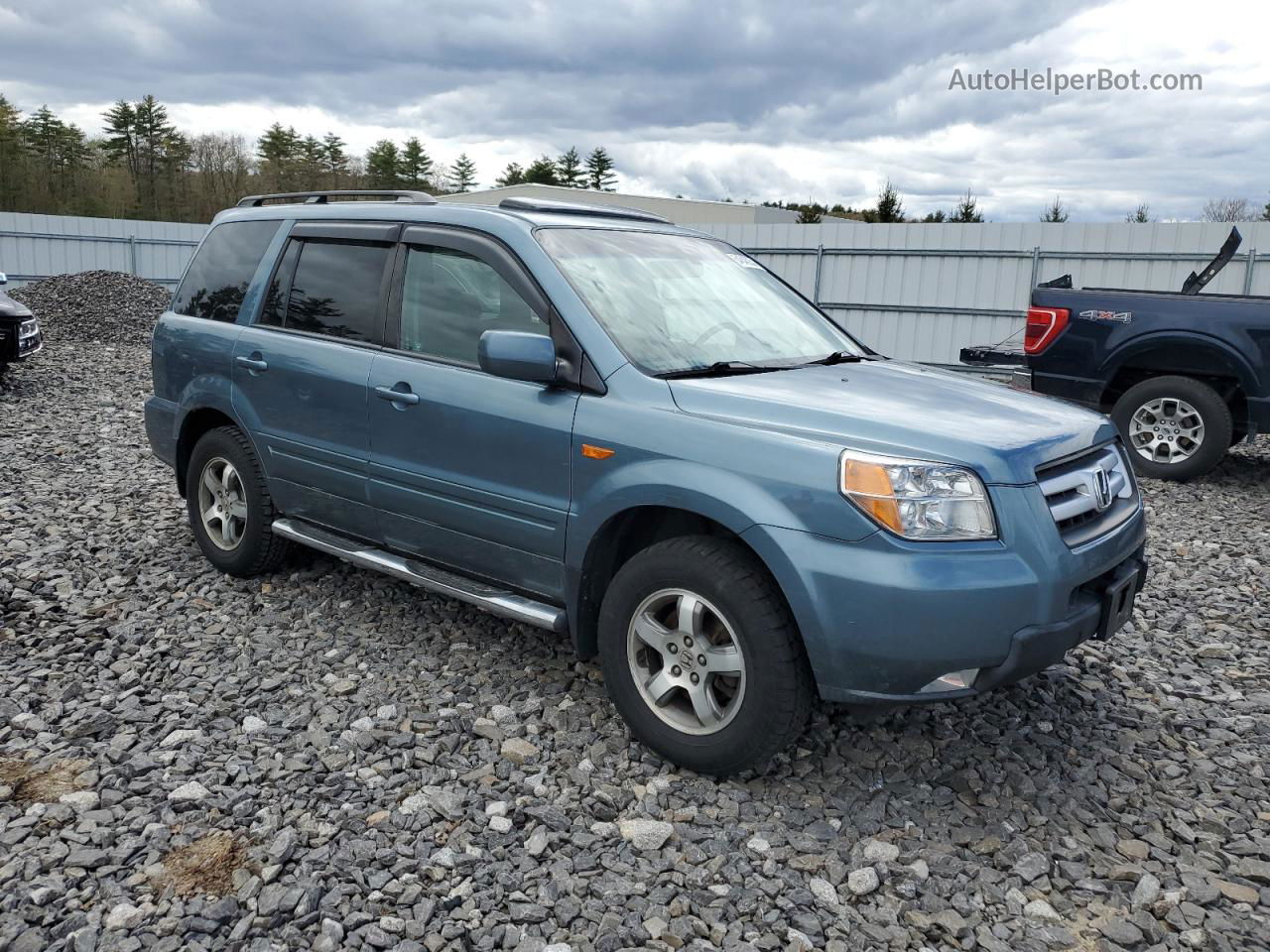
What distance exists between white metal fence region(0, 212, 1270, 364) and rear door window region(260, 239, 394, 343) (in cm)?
1198

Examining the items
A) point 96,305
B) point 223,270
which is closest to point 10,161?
point 96,305

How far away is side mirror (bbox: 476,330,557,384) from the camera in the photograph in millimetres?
3361

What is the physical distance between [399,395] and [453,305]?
1.40 ft

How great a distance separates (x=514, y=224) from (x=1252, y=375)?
652cm

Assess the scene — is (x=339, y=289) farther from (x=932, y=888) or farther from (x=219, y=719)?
(x=932, y=888)

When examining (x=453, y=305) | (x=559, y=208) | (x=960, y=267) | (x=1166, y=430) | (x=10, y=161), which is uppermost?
(x=10, y=161)

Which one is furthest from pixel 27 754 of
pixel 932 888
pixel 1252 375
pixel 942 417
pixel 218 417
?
pixel 1252 375

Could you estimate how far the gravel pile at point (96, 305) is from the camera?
1784 centimetres

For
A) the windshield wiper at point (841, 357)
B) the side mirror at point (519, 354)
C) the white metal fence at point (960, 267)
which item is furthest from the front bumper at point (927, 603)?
the white metal fence at point (960, 267)

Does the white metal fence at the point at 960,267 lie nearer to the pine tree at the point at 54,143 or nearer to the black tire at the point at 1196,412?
the black tire at the point at 1196,412

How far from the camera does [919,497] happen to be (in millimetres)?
2838

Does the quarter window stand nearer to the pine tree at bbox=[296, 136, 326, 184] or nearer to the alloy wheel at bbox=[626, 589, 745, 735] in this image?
the alloy wheel at bbox=[626, 589, 745, 735]

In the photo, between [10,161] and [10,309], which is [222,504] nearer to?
[10,309]

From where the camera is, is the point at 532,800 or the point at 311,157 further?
the point at 311,157
